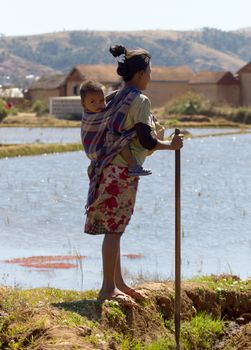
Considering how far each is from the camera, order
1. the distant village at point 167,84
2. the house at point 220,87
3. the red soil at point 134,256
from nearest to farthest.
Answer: the red soil at point 134,256 < the house at point 220,87 < the distant village at point 167,84

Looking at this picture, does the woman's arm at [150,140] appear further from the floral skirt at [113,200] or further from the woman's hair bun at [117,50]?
the woman's hair bun at [117,50]

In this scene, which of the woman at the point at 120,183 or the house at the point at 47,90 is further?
the house at the point at 47,90

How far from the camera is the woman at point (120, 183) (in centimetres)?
582

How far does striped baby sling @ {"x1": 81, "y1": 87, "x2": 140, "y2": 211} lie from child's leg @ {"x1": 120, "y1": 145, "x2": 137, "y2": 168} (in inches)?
1.0

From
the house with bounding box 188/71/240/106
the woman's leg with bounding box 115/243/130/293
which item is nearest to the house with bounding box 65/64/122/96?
the house with bounding box 188/71/240/106

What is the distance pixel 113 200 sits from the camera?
19.1 feet

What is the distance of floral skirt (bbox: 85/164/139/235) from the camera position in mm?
5840

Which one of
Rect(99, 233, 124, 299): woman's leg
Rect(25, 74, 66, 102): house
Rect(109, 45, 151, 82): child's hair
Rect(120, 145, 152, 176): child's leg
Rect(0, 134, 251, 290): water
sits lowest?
Rect(25, 74, 66, 102): house

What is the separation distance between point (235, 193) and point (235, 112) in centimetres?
3396

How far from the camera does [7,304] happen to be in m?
5.60

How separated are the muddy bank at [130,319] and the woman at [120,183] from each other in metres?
0.18

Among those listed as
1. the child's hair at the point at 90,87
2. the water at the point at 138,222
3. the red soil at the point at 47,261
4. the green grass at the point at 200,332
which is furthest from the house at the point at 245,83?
the child's hair at the point at 90,87

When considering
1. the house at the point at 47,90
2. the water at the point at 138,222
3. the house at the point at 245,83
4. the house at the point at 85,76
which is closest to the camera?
the water at the point at 138,222

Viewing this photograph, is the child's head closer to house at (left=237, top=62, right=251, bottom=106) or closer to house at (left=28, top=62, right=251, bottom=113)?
house at (left=28, top=62, right=251, bottom=113)
